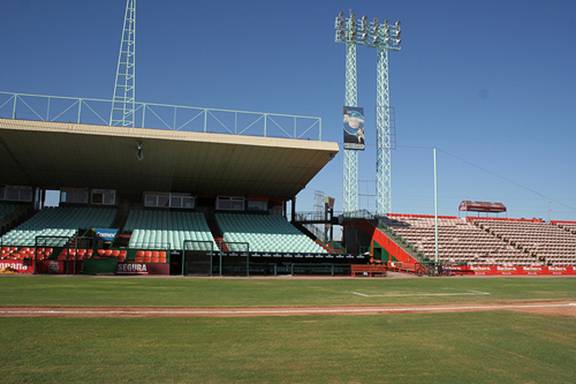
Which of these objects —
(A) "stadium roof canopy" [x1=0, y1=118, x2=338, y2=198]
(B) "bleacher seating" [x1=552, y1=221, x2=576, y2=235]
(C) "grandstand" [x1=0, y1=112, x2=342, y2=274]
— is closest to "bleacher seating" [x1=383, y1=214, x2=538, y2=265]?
(C) "grandstand" [x1=0, y1=112, x2=342, y2=274]

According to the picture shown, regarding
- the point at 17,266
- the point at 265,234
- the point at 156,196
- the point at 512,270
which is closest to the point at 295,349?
the point at 17,266

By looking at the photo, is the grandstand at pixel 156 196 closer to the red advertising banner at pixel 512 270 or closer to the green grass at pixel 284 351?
the red advertising banner at pixel 512 270

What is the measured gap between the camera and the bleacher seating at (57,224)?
3479 cm

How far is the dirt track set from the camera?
1245 centimetres

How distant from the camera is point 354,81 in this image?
48.5 m

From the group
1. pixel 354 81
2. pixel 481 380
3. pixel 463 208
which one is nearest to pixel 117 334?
pixel 481 380

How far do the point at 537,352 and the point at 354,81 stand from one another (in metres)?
42.3

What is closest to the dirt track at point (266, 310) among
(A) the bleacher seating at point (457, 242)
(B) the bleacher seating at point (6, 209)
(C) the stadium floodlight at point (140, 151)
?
(C) the stadium floodlight at point (140, 151)

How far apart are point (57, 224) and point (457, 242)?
38886mm

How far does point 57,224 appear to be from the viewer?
131ft

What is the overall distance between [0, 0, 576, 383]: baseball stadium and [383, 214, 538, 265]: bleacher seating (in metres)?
0.24

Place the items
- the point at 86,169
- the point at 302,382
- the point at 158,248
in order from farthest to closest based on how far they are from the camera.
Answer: the point at 86,169
the point at 158,248
the point at 302,382

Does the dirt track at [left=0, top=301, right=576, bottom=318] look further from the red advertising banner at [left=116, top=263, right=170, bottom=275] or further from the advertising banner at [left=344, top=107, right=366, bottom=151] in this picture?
the advertising banner at [left=344, top=107, right=366, bottom=151]

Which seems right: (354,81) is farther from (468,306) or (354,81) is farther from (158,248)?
(468,306)
